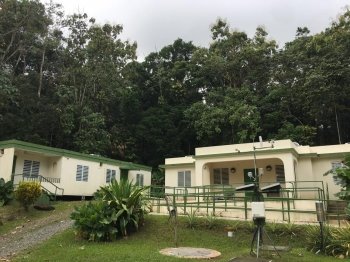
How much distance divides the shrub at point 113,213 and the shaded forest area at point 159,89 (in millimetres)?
17702

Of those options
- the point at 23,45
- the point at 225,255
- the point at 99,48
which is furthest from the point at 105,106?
the point at 225,255

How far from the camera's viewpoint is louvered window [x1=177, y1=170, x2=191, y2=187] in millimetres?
24734

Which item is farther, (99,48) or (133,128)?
(133,128)

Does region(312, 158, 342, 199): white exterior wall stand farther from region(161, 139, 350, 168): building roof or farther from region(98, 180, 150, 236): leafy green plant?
region(98, 180, 150, 236): leafy green plant

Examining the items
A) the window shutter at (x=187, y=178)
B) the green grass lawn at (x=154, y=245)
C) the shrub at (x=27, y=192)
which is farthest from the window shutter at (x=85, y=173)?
the green grass lawn at (x=154, y=245)

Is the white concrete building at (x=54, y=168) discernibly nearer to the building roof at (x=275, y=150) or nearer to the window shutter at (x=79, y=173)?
the window shutter at (x=79, y=173)

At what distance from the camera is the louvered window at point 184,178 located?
24.7 m

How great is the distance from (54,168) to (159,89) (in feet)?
78.2

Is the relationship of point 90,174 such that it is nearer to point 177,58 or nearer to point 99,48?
point 99,48

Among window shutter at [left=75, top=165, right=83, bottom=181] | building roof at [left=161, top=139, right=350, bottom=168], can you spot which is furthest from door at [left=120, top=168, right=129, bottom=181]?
building roof at [left=161, top=139, right=350, bottom=168]

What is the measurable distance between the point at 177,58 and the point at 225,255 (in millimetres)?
38639

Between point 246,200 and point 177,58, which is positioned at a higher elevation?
point 177,58

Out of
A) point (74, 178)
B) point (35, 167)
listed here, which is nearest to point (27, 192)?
point (35, 167)

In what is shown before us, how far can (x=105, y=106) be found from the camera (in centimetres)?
3981
